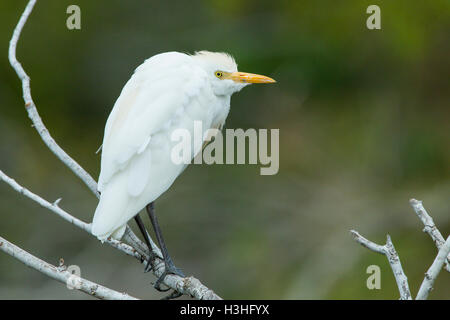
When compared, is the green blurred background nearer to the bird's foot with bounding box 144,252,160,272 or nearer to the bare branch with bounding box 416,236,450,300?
the bird's foot with bounding box 144,252,160,272

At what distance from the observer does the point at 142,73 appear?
66.9 inches

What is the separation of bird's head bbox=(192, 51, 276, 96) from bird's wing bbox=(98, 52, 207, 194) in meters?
0.04

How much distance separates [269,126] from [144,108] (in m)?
2.28

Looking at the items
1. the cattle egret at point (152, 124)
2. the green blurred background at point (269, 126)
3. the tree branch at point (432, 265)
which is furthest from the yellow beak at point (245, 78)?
the green blurred background at point (269, 126)

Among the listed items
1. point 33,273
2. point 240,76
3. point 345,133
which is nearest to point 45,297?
point 33,273

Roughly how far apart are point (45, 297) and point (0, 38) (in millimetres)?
1585

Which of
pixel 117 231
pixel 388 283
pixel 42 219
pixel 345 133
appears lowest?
pixel 388 283

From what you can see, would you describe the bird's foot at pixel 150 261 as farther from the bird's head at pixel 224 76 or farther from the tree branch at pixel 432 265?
the tree branch at pixel 432 265

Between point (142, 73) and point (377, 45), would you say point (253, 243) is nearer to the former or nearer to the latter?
point (377, 45)

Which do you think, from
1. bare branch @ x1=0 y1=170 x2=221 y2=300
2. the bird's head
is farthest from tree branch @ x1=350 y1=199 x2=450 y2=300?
the bird's head

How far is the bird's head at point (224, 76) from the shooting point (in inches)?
70.1

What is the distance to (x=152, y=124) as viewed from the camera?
1574 mm

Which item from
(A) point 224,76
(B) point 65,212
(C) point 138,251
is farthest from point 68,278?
(A) point 224,76

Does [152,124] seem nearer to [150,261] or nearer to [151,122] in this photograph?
[151,122]
